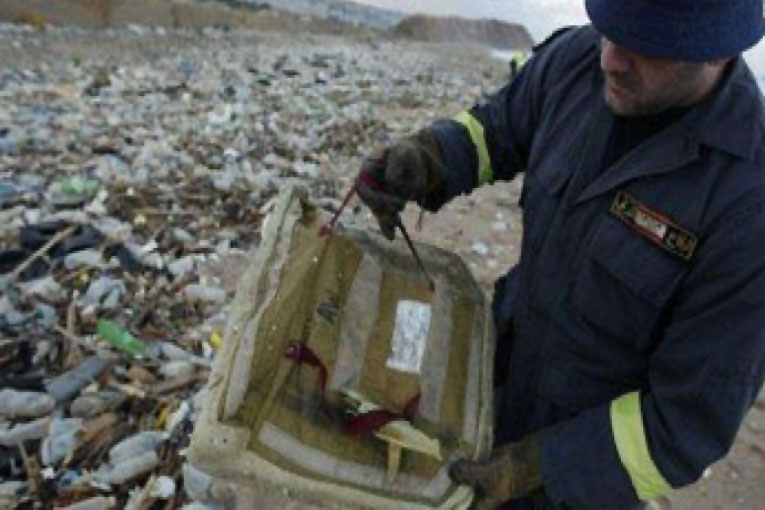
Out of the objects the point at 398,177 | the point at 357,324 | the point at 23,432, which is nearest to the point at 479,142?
the point at 398,177

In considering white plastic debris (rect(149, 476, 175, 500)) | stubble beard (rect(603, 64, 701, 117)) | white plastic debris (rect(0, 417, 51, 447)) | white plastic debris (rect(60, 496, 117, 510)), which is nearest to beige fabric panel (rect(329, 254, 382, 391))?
stubble beard (rect(603, 64, 701, 117))

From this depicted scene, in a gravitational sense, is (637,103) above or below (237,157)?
above

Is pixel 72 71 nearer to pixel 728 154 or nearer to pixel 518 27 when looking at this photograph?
pixel 728 154

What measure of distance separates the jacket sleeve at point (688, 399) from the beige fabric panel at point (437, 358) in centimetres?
35

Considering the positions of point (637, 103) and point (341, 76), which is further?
point (341, 76)

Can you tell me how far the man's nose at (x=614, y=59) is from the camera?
6.54ft

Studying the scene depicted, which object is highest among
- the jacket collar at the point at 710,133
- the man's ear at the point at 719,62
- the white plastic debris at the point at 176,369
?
the man's ear at the point at 719,62

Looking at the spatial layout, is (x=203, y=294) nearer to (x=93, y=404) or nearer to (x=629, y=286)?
(x=93, y=404)

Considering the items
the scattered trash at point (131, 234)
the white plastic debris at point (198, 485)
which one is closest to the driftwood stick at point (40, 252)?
the scattered trash at point (131, 234)

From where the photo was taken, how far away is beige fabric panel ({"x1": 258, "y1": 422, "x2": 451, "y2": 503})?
222cm

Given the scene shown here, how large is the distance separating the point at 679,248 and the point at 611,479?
0.61m

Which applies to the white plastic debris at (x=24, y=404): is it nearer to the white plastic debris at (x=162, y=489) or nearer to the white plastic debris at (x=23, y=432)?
the white plastic debris at (x=23, y=432)

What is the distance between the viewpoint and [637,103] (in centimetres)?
205

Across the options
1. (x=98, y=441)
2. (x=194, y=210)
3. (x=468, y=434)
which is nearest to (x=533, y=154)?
(x=468, y=434)
